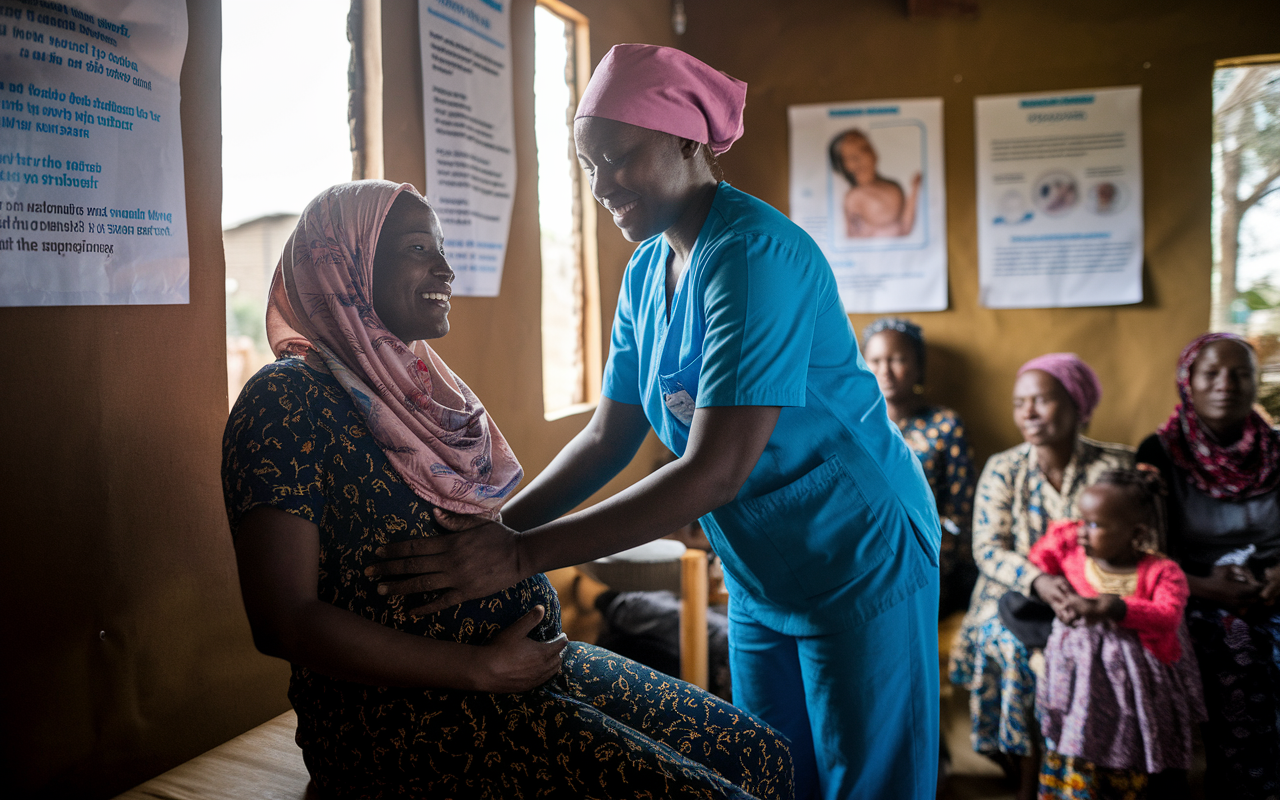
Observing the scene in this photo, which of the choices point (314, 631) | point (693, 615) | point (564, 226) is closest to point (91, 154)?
point (314, 631)

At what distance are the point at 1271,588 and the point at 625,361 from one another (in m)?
2.44

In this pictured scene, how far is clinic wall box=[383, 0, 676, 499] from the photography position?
7.31ft

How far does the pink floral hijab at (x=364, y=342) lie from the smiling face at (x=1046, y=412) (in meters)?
→ 2.46

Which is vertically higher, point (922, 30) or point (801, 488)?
point (922, 30)

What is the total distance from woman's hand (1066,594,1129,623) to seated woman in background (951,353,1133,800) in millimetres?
149

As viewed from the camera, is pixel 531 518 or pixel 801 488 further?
pixel 531 518

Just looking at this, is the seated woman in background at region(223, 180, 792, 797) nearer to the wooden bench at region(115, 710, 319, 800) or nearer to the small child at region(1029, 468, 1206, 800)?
the wooden bench at region(115, 710, 319, 800)

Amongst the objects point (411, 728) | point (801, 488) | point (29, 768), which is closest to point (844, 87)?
point (801, 488)

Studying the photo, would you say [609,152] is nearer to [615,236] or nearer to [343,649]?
[343,649]

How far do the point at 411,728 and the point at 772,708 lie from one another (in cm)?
75

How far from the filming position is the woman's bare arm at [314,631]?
46.2 inches

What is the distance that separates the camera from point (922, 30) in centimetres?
406

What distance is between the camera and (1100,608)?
8.14 feet

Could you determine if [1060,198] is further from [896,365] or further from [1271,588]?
[1271,588]
